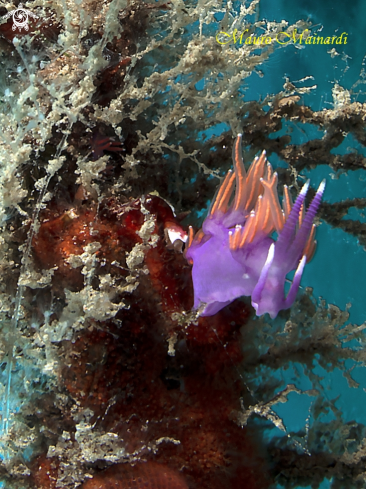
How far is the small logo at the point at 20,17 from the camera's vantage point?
204 cm

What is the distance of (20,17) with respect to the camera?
2.05m

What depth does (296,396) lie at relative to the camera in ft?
11.3

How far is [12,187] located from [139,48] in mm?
1248

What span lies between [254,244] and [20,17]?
193cm

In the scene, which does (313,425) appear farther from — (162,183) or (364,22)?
(364,22)

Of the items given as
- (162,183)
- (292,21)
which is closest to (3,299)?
(162,183)

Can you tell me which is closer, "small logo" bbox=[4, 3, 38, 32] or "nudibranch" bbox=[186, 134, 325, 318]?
"nudibranch" bbox=[186, 134, 325, 318]

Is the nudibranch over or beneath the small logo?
beneath

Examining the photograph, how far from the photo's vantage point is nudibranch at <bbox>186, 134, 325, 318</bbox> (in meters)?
1.63

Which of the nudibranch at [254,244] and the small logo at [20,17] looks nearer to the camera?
the nudibranch at [254,244]

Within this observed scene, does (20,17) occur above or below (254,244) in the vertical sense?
above

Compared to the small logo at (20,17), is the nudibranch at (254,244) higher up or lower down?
lower down

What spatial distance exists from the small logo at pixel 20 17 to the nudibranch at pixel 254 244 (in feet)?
4.88

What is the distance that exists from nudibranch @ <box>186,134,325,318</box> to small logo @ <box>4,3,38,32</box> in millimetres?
1487
